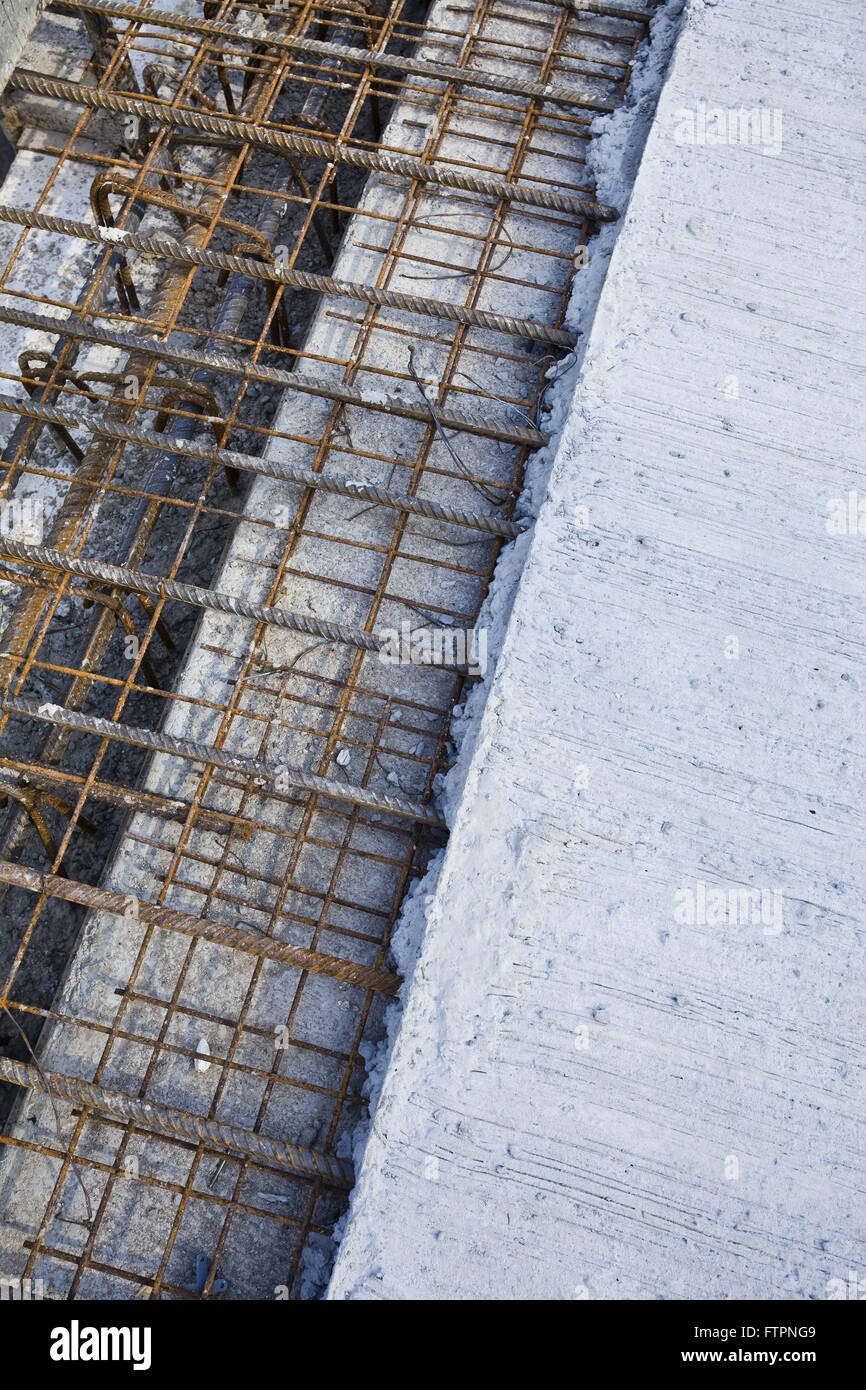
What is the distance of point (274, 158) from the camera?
605cm

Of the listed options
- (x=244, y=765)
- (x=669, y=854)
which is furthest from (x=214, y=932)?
(x=669, y=854)

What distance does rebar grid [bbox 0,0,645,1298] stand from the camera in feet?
10.8

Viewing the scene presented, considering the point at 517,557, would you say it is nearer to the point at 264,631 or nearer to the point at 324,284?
the point at 264,631

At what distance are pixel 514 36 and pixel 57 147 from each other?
306cm

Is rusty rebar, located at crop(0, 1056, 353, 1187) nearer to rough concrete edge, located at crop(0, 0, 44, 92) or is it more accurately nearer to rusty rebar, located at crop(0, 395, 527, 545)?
rusty rebar, located at crop(0, 395, 527, 545)

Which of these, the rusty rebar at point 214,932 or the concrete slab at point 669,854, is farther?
the rusty rebar at point 214,932

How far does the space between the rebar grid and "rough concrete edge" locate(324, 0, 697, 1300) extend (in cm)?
10

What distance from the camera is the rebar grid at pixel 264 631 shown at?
331 cm

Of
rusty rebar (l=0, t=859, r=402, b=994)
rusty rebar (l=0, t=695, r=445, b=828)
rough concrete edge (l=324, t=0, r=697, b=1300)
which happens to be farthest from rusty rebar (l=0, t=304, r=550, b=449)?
rusty rebar (l=0, t=859, r=402, b=994)

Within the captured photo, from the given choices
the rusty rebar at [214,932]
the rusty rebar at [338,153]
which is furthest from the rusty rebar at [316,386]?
the rusty rebar at [214,932]

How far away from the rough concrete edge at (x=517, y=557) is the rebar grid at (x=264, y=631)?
0.10 m

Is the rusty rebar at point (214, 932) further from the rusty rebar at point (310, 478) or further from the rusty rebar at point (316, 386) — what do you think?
the rusty rebar at point (316, 386)

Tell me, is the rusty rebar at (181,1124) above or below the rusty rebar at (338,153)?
below

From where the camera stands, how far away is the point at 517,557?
3713mm
